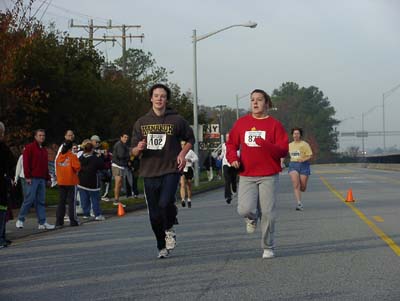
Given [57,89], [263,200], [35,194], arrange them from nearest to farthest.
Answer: [263,200], [35,194], [57,89]

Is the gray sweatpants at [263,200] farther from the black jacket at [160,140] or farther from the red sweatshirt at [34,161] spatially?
the red sweatshirt at [34,161]

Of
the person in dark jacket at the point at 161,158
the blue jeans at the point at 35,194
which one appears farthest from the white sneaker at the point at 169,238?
the blue jeans at the point at 35,194

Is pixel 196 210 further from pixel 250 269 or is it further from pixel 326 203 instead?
pixel 250 269

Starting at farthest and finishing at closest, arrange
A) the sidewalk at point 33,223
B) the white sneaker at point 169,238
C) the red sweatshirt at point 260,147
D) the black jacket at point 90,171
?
the black jacket at point 90,171 → the sidewalk at point 33,223 → the white sneaker at point 169,238 → the red sweatshirt at point 260,147

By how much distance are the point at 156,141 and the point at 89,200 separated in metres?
7.80

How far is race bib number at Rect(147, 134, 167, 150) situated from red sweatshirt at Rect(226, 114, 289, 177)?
0.78 m

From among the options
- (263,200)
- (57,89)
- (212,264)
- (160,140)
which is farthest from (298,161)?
(57,89)

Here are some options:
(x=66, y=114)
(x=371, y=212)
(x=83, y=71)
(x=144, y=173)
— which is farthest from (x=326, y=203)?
(x=83, y=71)

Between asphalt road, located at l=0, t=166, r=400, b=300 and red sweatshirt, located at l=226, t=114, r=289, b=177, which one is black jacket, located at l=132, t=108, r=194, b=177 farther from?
asphalt road, located at l=0, t=166, r=400, b=300

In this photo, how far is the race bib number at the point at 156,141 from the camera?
9.26 m

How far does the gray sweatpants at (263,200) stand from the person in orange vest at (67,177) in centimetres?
587

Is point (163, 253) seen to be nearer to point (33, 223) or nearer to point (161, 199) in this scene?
point (161, 199)

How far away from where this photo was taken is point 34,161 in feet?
45.2

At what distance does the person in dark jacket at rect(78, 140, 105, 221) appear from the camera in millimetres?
15938
